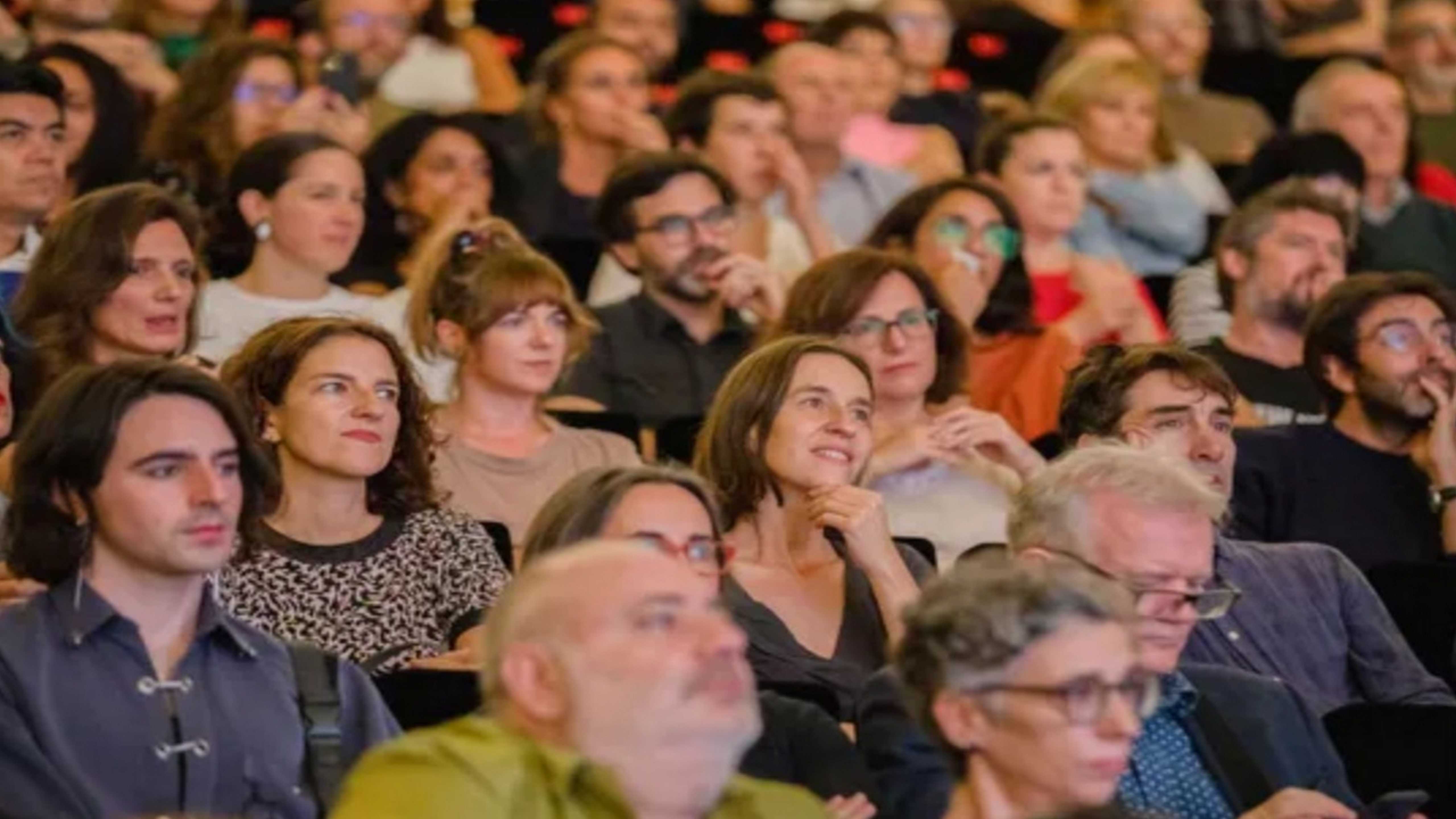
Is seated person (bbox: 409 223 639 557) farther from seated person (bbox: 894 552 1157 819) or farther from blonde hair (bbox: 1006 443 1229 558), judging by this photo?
seated person (bbox: 894 552 1157 819)

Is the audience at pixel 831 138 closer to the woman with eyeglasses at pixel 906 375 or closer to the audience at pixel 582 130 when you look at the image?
the audience at pixel 582 130

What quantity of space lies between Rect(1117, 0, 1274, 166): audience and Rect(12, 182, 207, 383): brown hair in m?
4.15

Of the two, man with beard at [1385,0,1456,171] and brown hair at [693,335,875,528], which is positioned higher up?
man with beard at [1385,0,1456,171]

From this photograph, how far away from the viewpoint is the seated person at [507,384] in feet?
18.8

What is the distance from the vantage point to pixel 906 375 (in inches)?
231

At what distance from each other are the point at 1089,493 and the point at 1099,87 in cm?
409

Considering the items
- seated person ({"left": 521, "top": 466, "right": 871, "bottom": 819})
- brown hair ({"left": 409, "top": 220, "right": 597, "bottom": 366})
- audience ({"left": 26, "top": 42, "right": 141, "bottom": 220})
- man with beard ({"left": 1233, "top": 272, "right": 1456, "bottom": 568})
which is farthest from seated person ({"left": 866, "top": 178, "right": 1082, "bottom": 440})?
seated person ({"left": 521, "top": 466, "right": 871, "bottom": 819})

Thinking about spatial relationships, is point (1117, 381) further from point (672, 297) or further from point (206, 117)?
point (206, 117)

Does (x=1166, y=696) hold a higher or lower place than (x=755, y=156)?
lower

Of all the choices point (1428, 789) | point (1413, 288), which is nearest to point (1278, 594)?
point (1428, 789)

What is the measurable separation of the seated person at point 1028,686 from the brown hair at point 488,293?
240cm

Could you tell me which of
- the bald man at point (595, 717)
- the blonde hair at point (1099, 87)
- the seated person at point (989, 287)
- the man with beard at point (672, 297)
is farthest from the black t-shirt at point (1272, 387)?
the bald man at point (595, 717)

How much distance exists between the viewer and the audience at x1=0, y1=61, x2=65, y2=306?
6180 millimetres

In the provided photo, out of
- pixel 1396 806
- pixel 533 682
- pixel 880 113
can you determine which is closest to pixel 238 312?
pixel 880 113
